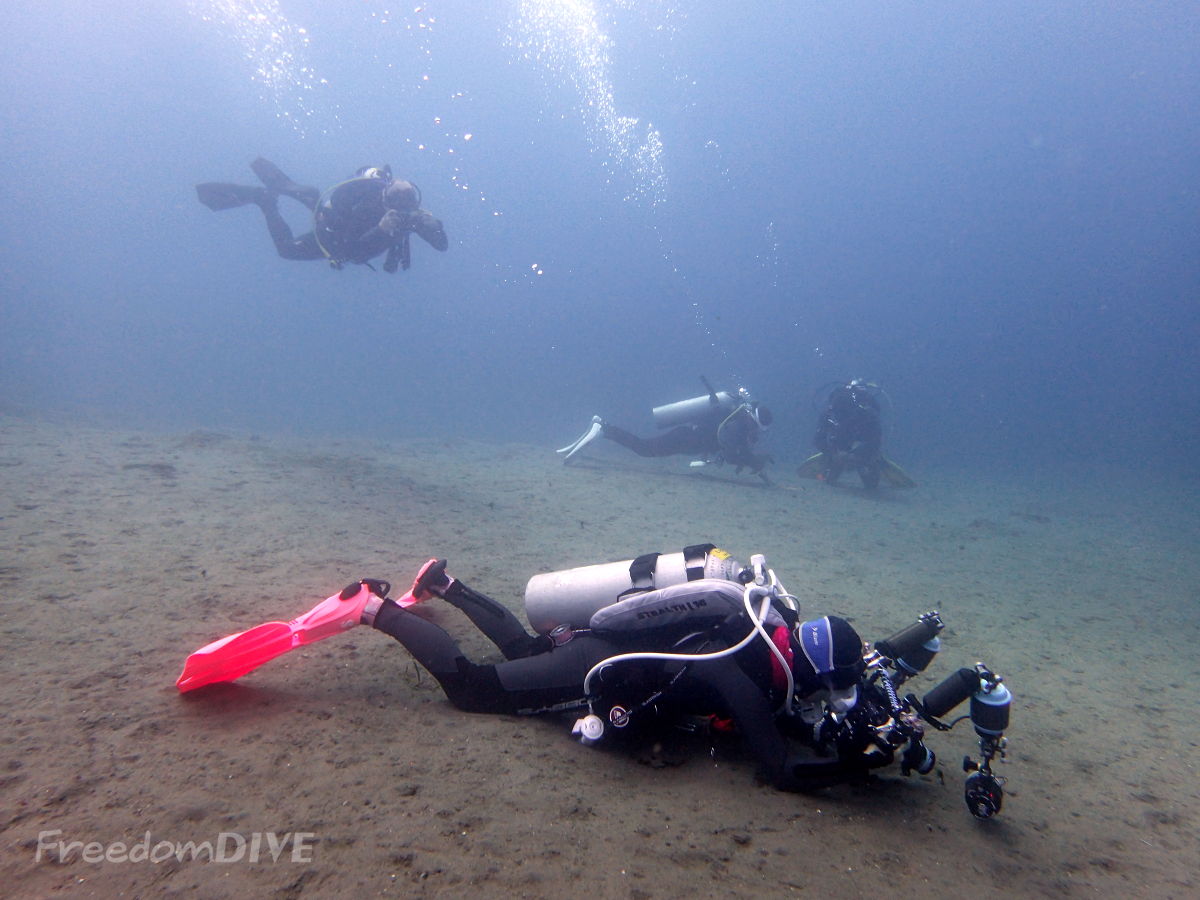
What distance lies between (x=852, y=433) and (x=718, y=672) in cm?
1225

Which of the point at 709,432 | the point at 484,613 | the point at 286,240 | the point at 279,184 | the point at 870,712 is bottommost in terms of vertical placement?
the point at 870,712

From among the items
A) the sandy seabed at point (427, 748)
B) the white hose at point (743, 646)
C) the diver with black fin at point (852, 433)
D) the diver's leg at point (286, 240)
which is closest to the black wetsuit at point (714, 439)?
the diver with black fin at point (852, 433)

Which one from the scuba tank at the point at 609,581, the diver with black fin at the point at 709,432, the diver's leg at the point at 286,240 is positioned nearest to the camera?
the scuba tank at the point at 609,581

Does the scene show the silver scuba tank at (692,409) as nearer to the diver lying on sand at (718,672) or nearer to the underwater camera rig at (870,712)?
the diver lying on sand at (718,672)

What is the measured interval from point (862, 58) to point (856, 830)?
98.2m

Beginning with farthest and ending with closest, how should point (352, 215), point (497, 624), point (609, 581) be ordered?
1. point (352, 215)
2. point (497, 624)
3. point (609, 581)

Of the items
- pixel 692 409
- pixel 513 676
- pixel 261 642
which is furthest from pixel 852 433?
pixel 261 642

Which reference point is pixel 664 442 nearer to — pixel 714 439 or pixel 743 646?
pixel 714 439

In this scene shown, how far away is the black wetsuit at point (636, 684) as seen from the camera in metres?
2.75

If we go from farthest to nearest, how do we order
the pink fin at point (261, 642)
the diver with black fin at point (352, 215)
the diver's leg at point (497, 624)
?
1. the diver with black fin at point (352, 215)
2. the diver's leg at point (497, 624)
3. the pink fin at point (261, 642)

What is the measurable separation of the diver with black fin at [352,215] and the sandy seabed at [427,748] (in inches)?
172

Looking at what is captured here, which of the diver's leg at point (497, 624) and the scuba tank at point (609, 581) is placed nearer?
the scuba tank at point (609, 581)

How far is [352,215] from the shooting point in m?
9.54

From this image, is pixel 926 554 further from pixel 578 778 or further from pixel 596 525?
pixel 578 778
